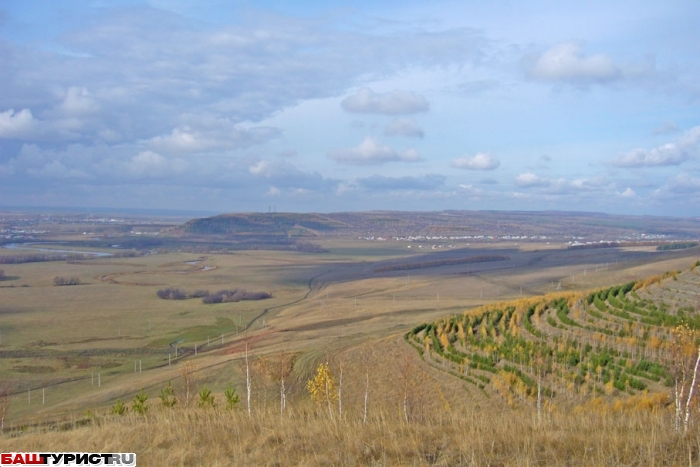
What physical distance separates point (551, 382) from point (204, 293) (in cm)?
7298

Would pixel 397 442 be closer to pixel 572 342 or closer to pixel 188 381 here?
pixel 188 381

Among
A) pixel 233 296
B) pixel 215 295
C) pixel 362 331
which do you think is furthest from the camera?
pixel 215 295

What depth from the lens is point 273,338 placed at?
47.2 m

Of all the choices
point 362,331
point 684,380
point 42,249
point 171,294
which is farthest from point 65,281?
point 684,380

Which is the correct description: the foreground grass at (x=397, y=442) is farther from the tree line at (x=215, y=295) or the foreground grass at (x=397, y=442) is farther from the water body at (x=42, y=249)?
the water body at (x=42, y=249)

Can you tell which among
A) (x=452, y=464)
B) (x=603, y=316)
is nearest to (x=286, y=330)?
(x=603, y=316)

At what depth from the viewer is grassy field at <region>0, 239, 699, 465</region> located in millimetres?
8172

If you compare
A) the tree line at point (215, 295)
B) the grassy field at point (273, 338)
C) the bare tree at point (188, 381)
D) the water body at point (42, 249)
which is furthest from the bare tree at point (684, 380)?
the water body at point (42, 249)

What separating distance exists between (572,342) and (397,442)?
1872cm

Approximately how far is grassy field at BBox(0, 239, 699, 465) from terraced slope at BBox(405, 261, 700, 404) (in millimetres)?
1476

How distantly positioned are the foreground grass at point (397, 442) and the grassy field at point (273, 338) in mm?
43

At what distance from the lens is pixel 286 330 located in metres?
51.5

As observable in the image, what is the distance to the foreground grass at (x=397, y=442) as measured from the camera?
23.0 ft

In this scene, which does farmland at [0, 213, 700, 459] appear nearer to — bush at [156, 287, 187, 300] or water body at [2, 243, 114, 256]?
bush at [156, 287, 187, 300]
